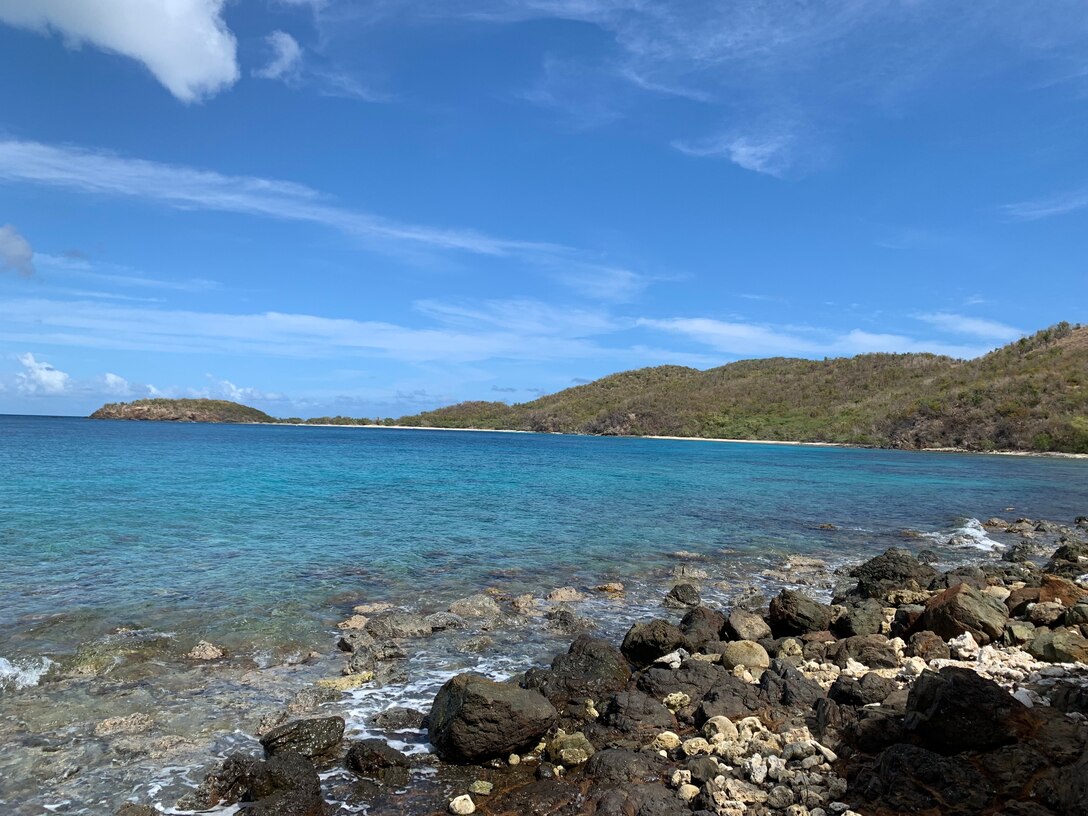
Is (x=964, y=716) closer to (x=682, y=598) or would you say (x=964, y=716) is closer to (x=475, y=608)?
(x=682, y=598)

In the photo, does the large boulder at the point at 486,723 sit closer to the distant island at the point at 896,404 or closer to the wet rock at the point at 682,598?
the wet rock at the point at 682,598

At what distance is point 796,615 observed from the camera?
13.5m

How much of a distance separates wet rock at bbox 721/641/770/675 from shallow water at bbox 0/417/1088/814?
3.47m

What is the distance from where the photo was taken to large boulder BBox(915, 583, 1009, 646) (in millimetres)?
11648

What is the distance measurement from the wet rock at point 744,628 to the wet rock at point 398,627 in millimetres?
6205

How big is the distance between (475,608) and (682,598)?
5300 millimetres

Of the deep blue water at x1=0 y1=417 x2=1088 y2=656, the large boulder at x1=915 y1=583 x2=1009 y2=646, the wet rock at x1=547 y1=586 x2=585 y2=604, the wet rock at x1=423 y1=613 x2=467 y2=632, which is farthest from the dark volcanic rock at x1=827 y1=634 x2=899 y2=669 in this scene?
the deep blue water at x1=0 y1=417 x2=1088 y2=656

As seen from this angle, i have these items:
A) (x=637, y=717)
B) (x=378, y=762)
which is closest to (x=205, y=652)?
(x=378, y=762)

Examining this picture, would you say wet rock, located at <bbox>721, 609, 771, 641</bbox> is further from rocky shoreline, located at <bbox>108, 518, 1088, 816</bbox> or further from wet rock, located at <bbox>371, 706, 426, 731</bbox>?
wet rock, located at <bbox>371, 706, 426, 731</bbox>

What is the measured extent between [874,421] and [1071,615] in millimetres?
128472

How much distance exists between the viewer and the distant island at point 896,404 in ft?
313

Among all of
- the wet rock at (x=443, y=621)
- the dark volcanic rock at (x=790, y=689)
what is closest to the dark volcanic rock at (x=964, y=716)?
the dark volcanic rock at (x=790, y=689)

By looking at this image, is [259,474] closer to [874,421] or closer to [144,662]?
[144,662]

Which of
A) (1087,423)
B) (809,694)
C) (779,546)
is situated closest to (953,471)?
(1087,423)
